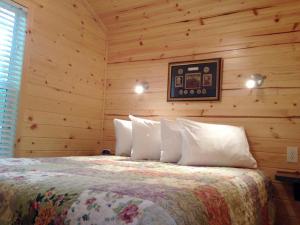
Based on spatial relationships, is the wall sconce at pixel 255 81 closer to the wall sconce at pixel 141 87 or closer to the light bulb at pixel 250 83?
the light bulb at pixel 250 83

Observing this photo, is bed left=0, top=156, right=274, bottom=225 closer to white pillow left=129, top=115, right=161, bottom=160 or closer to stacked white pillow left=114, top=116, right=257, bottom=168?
stacked white pillow left=114, top=116, right=257, bottom=168

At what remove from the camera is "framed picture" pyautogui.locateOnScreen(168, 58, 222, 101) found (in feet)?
8.73

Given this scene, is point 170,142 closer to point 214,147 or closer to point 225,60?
point 214,147

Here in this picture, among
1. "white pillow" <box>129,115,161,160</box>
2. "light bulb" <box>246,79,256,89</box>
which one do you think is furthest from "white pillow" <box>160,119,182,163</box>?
"light bulb" <box>246,79,256,89</box>

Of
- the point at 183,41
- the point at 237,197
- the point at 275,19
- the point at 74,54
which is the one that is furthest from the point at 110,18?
the point at 237,197

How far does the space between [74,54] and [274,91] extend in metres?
2.04

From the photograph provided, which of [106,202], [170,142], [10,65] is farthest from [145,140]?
[106,202]

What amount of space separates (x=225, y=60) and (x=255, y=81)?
35 cm

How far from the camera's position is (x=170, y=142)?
2383 millimetres

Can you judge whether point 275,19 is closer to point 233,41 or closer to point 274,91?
point 233,41

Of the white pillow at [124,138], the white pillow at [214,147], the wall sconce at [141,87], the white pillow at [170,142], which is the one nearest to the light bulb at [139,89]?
the wall sconce at [141,87]

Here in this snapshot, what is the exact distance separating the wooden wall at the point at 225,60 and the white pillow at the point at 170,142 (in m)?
0.42

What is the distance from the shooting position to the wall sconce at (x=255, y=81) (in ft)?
8.05

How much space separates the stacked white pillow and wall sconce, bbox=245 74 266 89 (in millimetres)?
404
